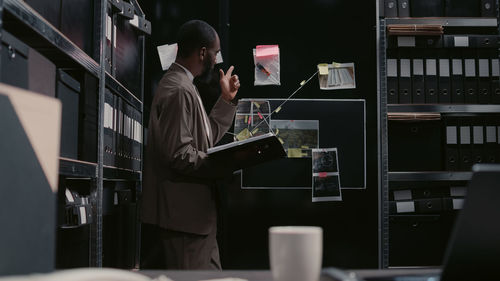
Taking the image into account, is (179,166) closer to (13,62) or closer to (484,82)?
(13,62)

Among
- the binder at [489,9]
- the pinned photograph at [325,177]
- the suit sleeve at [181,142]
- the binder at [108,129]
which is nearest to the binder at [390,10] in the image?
the binder at [489,9]

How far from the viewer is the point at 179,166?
191 centimetres

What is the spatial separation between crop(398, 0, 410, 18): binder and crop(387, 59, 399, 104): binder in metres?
0.27

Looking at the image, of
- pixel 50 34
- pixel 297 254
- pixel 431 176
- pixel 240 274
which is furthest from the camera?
pixel 431 176

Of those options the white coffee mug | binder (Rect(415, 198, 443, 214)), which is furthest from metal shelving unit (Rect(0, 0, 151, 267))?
binder (Rect(415, 198, 443, 214))

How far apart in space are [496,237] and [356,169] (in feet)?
8.31

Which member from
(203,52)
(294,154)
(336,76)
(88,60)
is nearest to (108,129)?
(88,60)

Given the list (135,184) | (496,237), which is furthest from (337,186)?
(496,237)

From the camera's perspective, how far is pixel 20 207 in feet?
2.24

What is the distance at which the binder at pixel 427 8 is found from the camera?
296 centimetres

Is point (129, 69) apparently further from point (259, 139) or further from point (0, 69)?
point (0, 69)

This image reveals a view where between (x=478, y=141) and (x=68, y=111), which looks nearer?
(x=68, y=111)

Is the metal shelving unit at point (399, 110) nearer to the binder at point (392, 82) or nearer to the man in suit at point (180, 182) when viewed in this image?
the binder at point (392, 82)

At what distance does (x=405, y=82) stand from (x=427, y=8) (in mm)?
443
